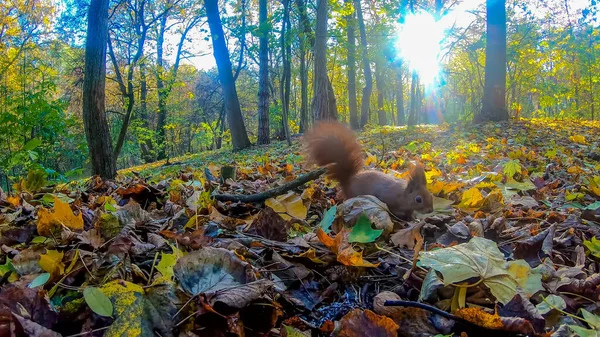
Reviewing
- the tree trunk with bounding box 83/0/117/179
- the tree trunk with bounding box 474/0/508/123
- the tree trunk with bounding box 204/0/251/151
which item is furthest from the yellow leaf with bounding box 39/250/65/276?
the tree trunk with bounding box 204/0/251/151

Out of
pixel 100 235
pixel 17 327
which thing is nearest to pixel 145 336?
pixel 17 327

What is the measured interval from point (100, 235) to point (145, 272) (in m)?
0.40

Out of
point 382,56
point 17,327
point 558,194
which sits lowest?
point 558,194

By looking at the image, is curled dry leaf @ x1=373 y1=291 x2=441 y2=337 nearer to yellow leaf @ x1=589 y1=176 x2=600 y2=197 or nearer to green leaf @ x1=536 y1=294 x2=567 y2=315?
green leaf @ x1=536 y1=294 x2=567 y2=315

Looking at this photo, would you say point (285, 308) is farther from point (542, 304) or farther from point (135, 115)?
point (135, 115)

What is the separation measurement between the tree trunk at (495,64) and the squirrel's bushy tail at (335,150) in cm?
827

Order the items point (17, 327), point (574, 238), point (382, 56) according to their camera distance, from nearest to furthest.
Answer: point (17, 327)
point (574, 238)
point (382, 56)

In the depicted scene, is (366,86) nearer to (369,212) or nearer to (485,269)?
(369,212)

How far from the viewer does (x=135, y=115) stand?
22.9 meters

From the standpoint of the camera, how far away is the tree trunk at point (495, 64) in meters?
9.65

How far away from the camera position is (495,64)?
32.2 ft

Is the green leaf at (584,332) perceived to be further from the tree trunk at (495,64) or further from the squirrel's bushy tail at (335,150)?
the tree trunk at (495,64)

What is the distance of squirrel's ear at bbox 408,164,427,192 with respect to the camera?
2565 millimetres

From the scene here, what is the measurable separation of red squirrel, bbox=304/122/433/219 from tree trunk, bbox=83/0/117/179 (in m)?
4.21
